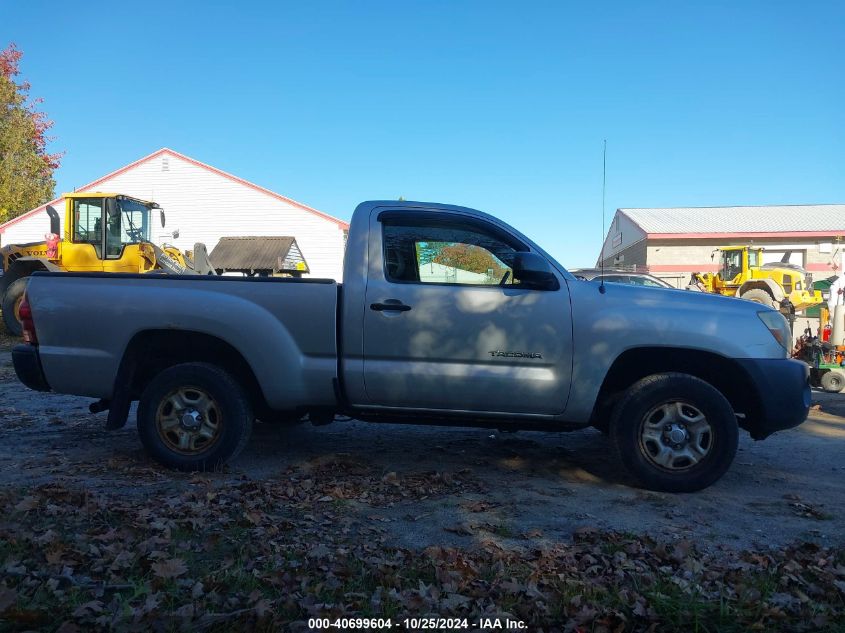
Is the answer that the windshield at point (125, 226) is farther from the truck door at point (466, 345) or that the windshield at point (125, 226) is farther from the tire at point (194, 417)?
the truck door at point (466, 345)

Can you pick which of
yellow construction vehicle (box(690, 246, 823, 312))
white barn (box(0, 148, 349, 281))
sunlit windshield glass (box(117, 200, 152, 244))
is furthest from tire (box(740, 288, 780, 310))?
sunlit windshield glass (box(117, 200, 152, 244))

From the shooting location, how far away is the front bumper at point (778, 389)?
4.46 m

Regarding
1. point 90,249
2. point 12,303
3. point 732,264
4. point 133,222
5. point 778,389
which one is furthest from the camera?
point 732,264

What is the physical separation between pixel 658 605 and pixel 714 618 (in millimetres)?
221

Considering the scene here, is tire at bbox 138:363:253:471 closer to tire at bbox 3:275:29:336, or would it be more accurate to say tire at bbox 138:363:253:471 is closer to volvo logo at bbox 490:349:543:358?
volvo logo at bbox 490:349:543:358

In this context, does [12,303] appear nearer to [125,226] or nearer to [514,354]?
[125,226]

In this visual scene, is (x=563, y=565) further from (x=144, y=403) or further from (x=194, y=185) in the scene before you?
(x=194, y=185)

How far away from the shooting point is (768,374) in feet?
14.6

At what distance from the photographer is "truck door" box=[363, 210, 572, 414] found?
4.58 metres

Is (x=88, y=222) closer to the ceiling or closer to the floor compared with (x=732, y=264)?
closer to the ceiling

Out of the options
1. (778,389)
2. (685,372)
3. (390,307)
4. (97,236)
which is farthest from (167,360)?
(97,236)

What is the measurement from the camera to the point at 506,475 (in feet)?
16.4

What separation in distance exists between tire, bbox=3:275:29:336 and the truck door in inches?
470

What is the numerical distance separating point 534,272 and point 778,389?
180cm
